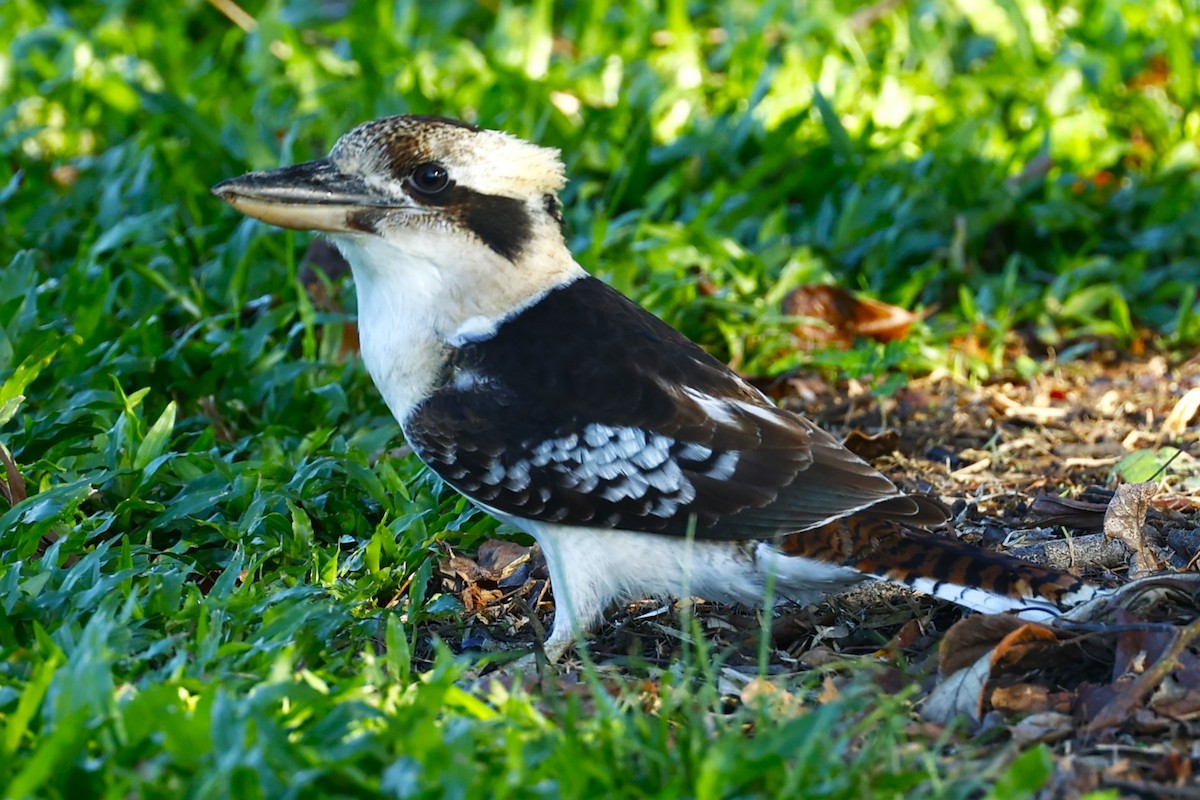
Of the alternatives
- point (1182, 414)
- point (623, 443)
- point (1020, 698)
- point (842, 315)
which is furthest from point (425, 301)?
point (1182, 414)

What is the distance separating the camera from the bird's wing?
4395 millimetres

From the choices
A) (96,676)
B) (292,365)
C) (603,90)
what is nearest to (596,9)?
(603,90)

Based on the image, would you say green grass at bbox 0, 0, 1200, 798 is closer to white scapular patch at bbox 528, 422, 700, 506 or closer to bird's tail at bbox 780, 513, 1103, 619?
bird's tail at bbox 780, 513, 1103, 619

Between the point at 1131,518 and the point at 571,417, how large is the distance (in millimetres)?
1670

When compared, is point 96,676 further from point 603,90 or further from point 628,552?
point 603,90

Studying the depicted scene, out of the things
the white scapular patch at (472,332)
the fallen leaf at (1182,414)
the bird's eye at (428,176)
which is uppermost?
the bird's eye at (428,176)

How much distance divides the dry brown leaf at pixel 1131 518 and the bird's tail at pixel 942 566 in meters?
0.49

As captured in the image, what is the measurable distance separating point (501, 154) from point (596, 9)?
4.56 meters

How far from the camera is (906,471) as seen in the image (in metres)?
5.71

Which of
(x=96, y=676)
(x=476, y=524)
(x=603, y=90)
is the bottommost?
(x=476, y=524)

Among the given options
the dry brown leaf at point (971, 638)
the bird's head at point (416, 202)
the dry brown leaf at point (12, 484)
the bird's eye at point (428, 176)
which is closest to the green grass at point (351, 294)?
the dry brown leaf at point (12, 484)

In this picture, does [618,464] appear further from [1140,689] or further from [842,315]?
[842,315]

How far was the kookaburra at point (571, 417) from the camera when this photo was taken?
14.3 ft

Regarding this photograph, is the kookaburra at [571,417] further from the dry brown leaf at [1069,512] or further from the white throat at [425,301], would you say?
the dry brown leaf at [1069,512]
